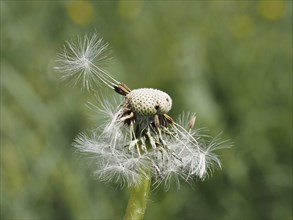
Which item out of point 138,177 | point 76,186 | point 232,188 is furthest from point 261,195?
point 138,177

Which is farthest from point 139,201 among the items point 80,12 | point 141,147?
point 80,12

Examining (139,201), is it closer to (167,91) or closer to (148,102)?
(148,102)

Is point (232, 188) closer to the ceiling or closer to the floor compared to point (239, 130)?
closer to the floor

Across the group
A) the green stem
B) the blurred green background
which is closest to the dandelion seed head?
the green stem

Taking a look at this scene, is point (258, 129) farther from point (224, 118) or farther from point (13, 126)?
point (13, 126)

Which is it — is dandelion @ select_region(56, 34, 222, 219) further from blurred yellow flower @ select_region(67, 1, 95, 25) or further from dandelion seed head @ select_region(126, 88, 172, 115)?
blurred yellow flower @ select_region(67, 1, 95, 25)

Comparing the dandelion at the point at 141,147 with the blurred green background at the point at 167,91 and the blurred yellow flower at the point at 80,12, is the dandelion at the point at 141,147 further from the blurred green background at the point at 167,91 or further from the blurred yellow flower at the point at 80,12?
the blurred yellow flower at the point at 80,12

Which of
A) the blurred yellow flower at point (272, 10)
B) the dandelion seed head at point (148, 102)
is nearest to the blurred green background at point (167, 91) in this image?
the blurred yellow flower at point (272, 10)
